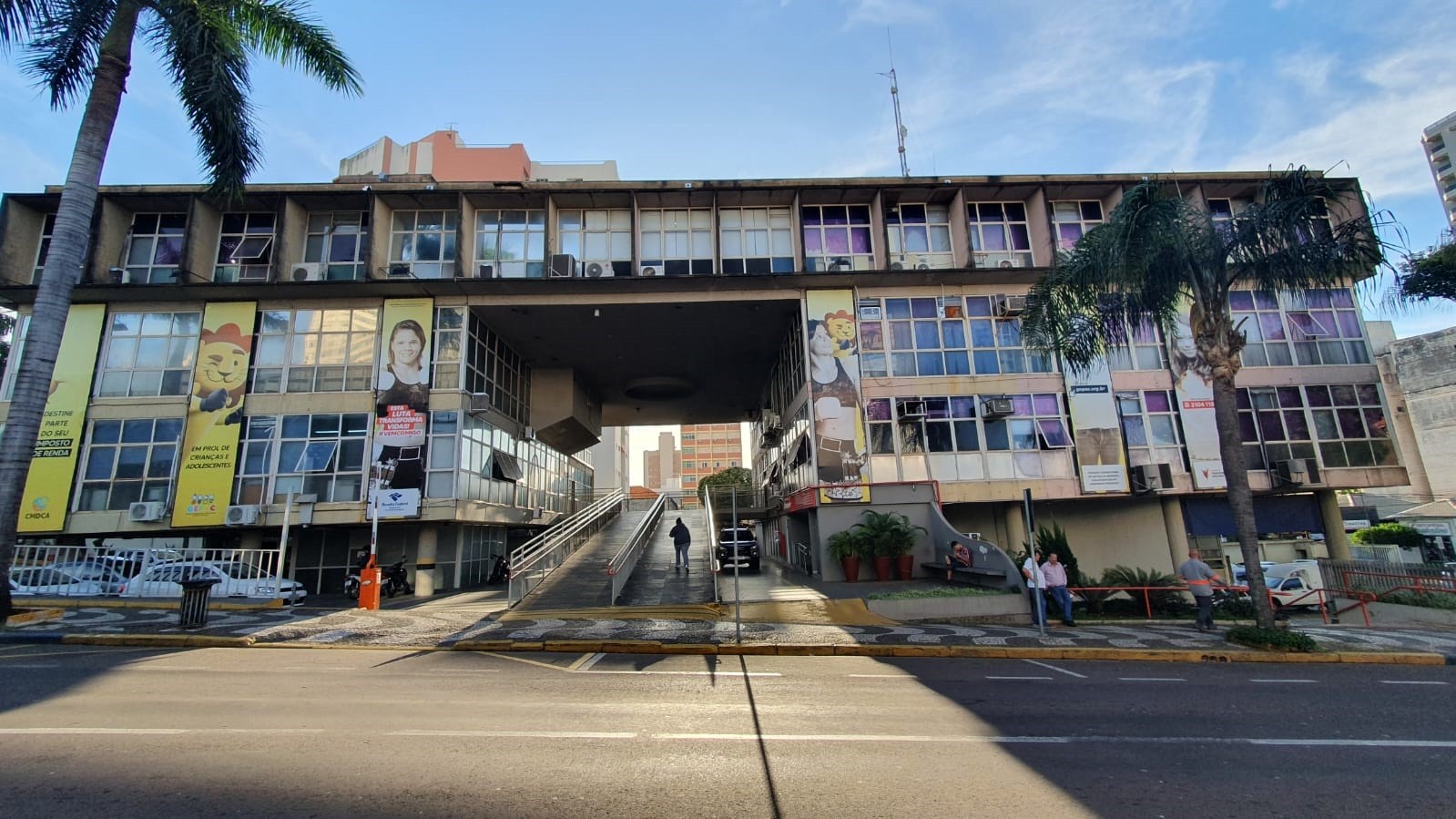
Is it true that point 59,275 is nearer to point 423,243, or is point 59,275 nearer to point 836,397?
point 423,243

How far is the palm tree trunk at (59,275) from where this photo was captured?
11891 millimetres

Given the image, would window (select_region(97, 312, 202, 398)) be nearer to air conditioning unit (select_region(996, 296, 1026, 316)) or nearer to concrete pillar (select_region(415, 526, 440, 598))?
concrete pillar (select_region(415, 526, 440, 598))

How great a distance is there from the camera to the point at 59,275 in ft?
41.9

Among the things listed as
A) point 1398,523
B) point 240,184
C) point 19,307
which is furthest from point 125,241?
point 1398,523

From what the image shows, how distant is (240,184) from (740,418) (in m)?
29.4

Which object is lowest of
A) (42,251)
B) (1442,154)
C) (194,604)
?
(194,604)

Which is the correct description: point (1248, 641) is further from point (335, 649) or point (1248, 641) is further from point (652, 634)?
point (335, 649)

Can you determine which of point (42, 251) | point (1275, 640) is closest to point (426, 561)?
point (42, 251)

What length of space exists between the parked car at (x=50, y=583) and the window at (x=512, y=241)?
13781 mm

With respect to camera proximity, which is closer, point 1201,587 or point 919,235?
point 1201,587

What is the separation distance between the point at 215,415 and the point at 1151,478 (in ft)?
102

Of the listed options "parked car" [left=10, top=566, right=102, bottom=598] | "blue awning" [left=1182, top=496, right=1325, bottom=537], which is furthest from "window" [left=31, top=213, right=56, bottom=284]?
"blue awning" [left=1182, top=496, right=1325, bottom=537]

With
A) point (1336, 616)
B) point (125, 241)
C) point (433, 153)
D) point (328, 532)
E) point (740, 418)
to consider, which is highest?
point (433, 153)

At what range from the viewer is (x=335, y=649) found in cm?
1079
